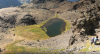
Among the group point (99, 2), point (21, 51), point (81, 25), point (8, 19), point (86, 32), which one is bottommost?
point (21, 51)

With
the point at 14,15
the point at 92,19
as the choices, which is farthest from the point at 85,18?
the point at 14,15

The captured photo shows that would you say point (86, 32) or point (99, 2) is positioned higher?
point (99, 2)

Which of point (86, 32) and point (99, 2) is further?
point (99, 2)

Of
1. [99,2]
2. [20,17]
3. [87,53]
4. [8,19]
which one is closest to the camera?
[87,53]

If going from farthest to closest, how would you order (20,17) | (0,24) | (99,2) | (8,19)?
(20,17) → (8,19) → (0,24) → (99,2)

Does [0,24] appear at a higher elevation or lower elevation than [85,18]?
higher

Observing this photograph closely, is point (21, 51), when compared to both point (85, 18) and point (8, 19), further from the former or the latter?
point (8, 19)

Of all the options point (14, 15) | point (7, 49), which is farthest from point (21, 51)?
point (14, 15)

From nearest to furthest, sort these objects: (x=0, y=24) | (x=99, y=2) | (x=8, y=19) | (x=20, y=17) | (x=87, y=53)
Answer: (x=87, y=53) → (x=99, y=2) → (x=0, y=24) → (x=8, y=19) → (x=20, y=17)

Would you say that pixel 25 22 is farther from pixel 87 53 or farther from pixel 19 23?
pixel 87 53
